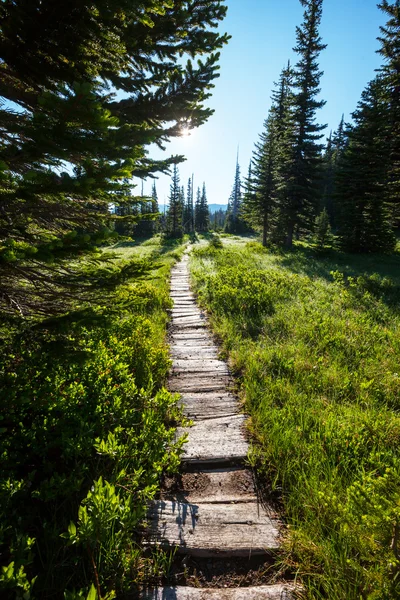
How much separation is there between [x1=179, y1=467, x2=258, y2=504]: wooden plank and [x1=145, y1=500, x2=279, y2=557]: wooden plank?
2.8 inches

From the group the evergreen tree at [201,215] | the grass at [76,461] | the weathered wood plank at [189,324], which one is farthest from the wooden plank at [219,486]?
the evergreen tree at [201,215]

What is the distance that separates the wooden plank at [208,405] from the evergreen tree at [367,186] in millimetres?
21378

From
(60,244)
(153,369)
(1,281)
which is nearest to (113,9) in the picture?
(60,244)

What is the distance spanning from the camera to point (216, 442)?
3.10m

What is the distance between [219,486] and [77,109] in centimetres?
331

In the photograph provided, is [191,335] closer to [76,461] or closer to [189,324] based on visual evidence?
[189,324]

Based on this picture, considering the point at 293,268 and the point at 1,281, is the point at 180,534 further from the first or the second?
the point at 293,268

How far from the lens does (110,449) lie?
2.21 m

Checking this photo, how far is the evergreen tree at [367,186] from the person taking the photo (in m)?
19.6

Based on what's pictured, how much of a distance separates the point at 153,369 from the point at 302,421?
226 centimetres

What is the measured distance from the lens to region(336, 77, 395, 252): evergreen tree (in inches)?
773

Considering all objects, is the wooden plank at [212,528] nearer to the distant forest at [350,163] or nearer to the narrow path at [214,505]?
the narrow path at [214,505]

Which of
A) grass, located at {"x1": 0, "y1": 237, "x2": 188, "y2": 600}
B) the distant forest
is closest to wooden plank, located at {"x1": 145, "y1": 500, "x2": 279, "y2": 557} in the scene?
grass, located at {"x1": 0, "y1": 237, "x2": 188, "y2": 600}

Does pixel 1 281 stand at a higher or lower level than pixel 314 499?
higher
